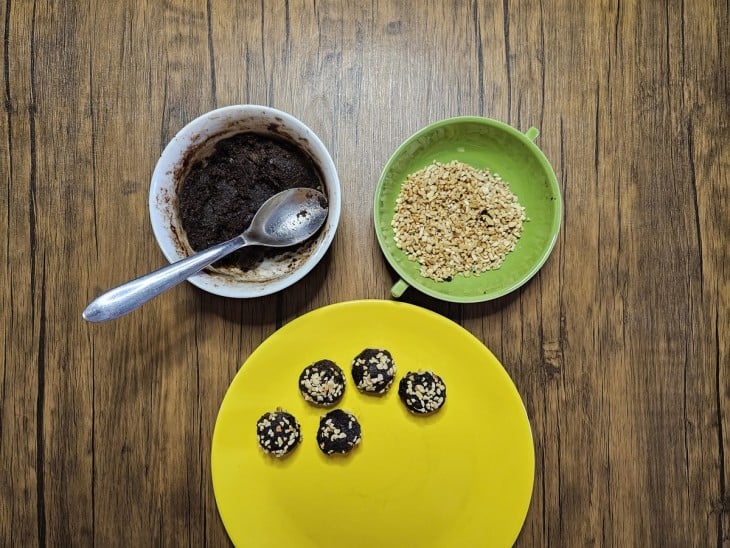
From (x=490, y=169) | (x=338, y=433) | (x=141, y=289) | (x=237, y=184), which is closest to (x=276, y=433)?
(x=338, y=433)

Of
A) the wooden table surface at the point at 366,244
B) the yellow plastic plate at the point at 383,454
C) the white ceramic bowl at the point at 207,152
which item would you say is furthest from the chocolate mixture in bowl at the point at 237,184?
the yellow plastic plate at the point at 383,454

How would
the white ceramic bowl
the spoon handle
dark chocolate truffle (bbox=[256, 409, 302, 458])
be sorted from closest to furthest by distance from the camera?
the spoon handle
the white ceramic bowl
dark chocolate truffle (bbox=[256, 409, 302, 458])

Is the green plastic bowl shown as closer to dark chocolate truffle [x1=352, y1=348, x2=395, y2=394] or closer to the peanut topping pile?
the peanut topping pile

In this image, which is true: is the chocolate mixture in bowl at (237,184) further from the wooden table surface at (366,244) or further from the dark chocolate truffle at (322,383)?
the dark chocolate truffle at (322,383)

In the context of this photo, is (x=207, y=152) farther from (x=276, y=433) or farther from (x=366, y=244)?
(x=276, y=433)

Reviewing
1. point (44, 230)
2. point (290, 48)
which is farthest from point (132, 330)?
point (290, 48)

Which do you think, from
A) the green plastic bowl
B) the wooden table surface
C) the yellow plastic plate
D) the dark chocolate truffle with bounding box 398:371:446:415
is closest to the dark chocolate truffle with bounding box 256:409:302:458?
the yellow plastic plate
